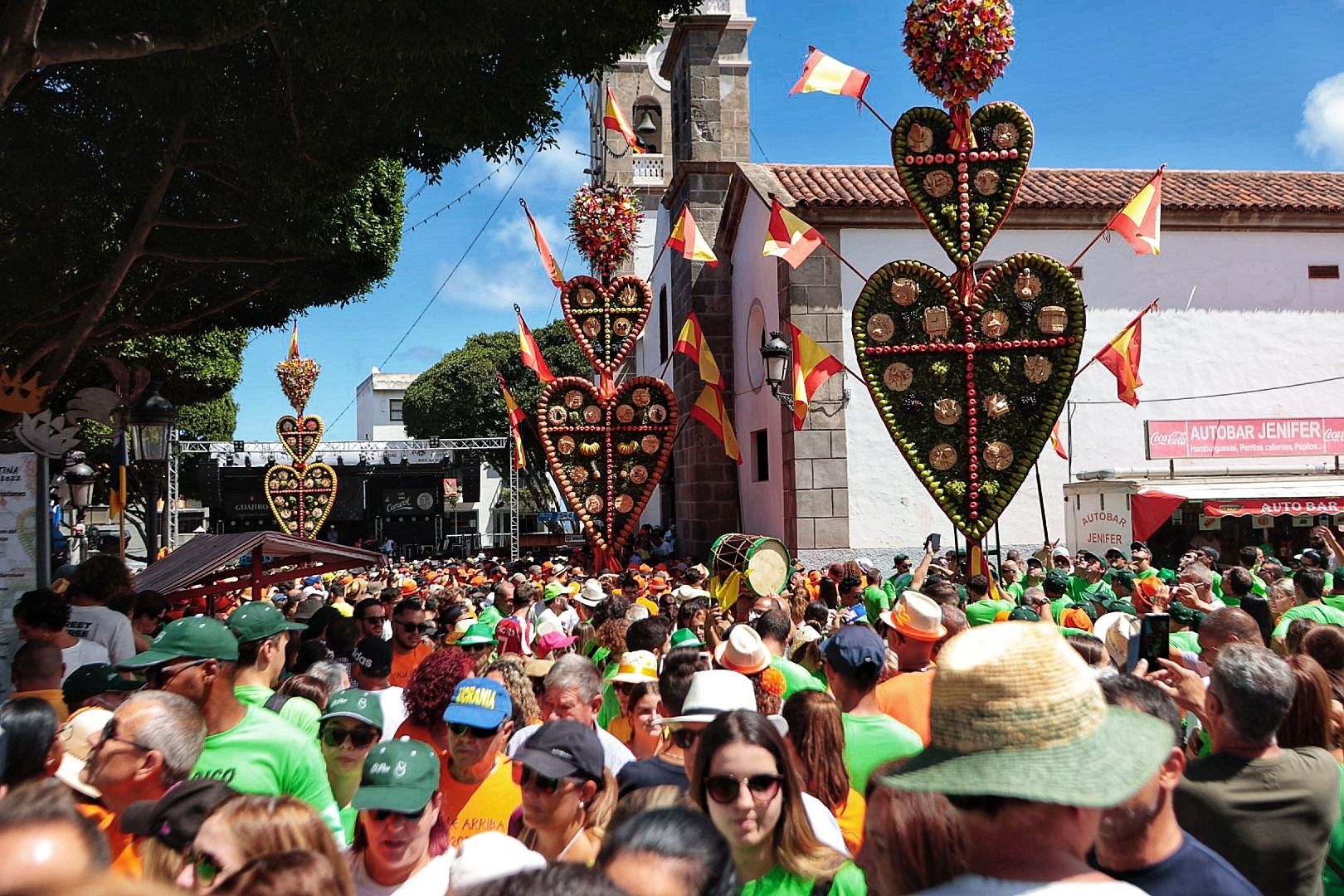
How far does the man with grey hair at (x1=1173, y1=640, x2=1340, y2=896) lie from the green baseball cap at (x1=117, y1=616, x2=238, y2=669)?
3302 millimetres

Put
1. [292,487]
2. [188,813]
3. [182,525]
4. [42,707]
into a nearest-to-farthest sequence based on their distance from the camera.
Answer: [188,813] → [42,707] → [292,487] → [182,525]

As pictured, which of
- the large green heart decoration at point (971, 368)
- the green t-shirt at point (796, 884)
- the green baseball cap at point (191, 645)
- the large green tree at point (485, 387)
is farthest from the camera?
the large green tree at point (485, 387)

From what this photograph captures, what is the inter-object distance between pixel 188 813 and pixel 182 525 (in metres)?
53.5

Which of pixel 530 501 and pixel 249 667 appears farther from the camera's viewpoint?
pixel 530 501

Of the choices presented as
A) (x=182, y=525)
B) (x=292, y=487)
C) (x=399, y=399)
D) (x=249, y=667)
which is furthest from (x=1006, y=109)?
(x=399, y=399)

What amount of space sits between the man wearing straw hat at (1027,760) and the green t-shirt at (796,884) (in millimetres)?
837

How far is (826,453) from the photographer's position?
17047 millimetres

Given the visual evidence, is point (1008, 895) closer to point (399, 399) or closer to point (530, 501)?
point (530, 501)

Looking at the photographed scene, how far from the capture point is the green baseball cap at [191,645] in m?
3.74

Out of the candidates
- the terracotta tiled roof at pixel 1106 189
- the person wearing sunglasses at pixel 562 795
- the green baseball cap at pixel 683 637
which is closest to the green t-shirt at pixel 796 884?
the person wearing sunglasses at pixel 562 795

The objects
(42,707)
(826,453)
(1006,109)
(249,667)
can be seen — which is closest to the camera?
(42,707)

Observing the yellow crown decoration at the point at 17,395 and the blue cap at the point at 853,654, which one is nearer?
the blue cap at the point at 853,654

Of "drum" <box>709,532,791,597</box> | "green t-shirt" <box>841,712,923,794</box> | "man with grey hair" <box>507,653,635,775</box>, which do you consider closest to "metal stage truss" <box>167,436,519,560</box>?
"drum" <box>709,532,791,597</box>

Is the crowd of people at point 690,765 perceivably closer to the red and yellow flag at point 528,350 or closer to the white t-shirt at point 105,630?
the white t-shirt at point 105,630
